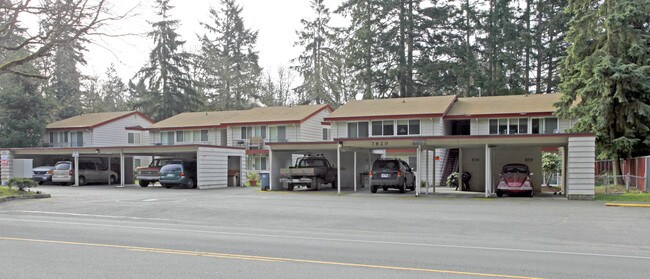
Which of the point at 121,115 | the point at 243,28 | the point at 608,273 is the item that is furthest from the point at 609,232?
the point at 243,28

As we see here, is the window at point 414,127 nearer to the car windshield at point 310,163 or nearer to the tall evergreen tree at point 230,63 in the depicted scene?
the car windshield at point 310,163

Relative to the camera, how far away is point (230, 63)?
7356 centimetres

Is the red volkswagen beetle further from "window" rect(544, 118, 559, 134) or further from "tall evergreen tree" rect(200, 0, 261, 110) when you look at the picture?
"tall evergreen tree" rect(200, 0, 261, 110)

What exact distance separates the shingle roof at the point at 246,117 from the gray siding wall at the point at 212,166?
511 inches

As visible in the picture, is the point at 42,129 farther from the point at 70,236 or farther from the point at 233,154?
the point at 70,236

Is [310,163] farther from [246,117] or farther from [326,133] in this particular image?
[246,117]

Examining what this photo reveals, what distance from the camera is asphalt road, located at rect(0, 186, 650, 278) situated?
327 inches

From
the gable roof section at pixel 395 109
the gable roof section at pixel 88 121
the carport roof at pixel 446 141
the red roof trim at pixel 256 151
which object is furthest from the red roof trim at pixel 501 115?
the gable roof section at pixel 88 121

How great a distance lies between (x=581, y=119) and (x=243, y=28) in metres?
55.2

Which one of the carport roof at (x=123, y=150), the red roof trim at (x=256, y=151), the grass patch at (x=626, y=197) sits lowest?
the grass patch at (x=626, y=197)

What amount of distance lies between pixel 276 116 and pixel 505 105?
743 inches

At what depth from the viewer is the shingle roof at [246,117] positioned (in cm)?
4784

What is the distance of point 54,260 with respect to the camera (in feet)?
29.2

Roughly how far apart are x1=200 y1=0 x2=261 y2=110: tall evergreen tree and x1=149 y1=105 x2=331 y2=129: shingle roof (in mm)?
15242
